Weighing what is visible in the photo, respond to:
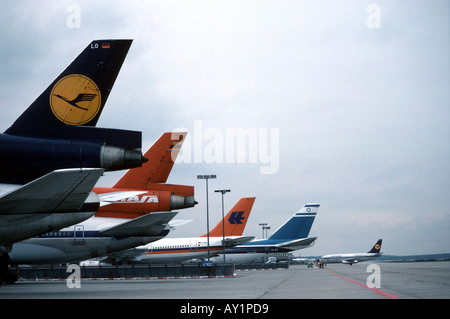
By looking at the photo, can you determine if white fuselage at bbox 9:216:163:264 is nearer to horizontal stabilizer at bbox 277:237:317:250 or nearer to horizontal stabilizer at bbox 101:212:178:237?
horizontal stabilizer at bbox 101:212:178:237

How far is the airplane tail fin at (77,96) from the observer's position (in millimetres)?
16406

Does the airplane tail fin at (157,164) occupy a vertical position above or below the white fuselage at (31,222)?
above

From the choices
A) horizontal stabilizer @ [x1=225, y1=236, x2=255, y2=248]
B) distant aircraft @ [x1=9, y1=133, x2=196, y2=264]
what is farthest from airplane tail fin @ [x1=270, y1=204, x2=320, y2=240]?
distant aircraft @ [x1=9, y1=133, x2=196, y2=264]

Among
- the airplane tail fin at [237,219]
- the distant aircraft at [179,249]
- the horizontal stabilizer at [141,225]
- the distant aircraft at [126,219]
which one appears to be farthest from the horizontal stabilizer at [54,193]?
the airplane tail fin at [237,219]

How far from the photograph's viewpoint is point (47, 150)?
15.7 meters

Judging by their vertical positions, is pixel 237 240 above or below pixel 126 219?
below

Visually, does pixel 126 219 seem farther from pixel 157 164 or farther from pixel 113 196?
pixel 157 164

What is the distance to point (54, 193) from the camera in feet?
47.0

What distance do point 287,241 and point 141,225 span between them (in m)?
43.2

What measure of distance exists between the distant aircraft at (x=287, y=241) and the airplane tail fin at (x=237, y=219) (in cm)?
1154

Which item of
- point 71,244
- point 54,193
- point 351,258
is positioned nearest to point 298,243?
point 71,244

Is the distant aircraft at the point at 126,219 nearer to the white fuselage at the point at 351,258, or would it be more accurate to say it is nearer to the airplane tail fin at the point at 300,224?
the airplane tail fin at the point at 300,224
